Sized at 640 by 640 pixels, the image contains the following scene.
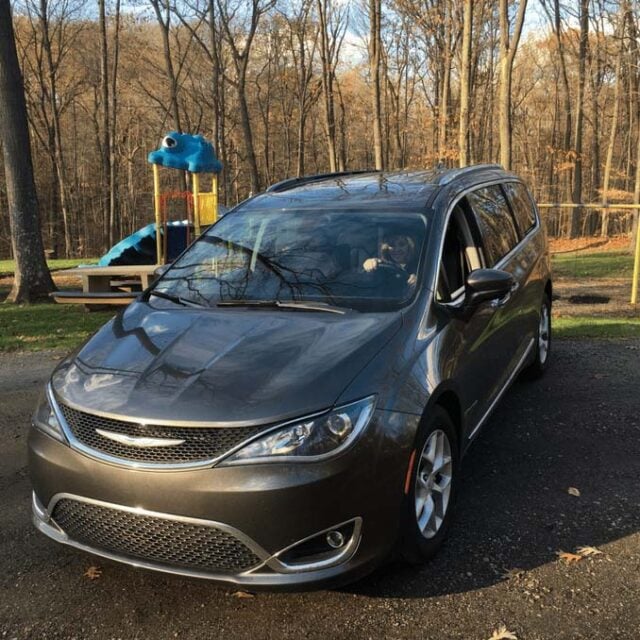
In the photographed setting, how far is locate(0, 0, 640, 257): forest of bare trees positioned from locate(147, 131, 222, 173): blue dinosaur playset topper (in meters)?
8.43

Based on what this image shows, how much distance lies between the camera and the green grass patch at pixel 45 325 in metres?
8.16

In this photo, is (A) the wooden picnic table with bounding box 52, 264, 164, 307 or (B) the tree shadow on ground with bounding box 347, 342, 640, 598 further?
(A) the wooden picnic table with bounding box 52, 264, 164, 307

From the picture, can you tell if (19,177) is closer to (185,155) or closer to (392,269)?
(185,155)

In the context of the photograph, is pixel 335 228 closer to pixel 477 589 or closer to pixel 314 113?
pixel 477 589

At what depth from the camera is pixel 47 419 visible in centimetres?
291

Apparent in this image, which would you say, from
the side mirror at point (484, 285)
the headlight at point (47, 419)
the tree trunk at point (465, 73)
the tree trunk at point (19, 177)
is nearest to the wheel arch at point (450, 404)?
the side mirror at point (484, 285)

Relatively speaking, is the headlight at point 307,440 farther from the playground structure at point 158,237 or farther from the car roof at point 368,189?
the playground structure at point 158,237

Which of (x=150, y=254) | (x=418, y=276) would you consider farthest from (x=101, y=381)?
(x=150, y=254)

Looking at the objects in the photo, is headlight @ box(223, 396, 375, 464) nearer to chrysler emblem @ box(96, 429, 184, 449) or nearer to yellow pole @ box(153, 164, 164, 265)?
chrysler emblem @ box(96, 429, 184, 449)

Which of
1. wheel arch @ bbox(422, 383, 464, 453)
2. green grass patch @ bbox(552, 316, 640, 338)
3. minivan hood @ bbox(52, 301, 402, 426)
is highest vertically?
minivan hood @ bbox(52, 301, 402, 426)

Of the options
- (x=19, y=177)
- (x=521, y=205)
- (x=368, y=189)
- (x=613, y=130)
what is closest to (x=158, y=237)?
(x=19, y=177)

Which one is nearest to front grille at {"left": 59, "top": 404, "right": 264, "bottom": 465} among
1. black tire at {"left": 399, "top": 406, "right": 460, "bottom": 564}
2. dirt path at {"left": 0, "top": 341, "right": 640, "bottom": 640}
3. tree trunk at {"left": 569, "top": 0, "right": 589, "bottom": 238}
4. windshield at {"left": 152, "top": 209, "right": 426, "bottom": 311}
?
dirt path at {"left": 0, "top": 341, "right": 640, "bottom": 640}

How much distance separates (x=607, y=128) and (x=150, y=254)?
36956mm

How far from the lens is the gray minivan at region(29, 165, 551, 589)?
8.07ft
